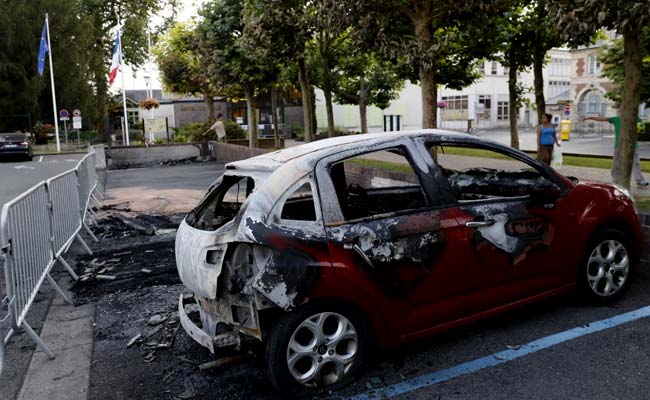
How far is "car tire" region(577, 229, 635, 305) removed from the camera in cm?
479

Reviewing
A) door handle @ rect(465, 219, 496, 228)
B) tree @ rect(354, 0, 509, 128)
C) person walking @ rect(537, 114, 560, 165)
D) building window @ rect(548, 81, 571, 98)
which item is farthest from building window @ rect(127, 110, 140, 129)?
door handle @ rect(465, 219, 496, 228)

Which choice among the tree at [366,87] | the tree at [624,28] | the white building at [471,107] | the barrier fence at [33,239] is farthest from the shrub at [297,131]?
the barrier fence at [33,239]

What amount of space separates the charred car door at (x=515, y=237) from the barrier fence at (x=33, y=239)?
3.22 metres

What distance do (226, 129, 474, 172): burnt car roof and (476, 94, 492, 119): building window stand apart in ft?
190

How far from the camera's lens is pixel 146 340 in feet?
15.5

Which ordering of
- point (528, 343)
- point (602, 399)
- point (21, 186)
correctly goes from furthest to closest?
point (21, 186) < point (528, 343) < point (602, 399)

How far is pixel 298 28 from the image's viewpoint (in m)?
16.3

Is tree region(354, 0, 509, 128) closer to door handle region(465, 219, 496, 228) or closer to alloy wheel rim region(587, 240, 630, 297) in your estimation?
alloy wheel rim region(587, 240, 630, 297)

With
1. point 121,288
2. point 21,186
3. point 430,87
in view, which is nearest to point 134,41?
point 21,186

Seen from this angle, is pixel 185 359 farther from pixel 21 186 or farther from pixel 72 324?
pixel 21 186

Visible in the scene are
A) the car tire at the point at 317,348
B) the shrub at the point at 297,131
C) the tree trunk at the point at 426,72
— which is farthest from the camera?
the shrub at the point at 297,131

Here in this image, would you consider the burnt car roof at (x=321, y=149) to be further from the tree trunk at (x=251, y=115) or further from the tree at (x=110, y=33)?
the tree at (x=110, y=33)

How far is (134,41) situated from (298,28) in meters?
36.9

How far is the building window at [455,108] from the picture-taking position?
60825 millimetres
